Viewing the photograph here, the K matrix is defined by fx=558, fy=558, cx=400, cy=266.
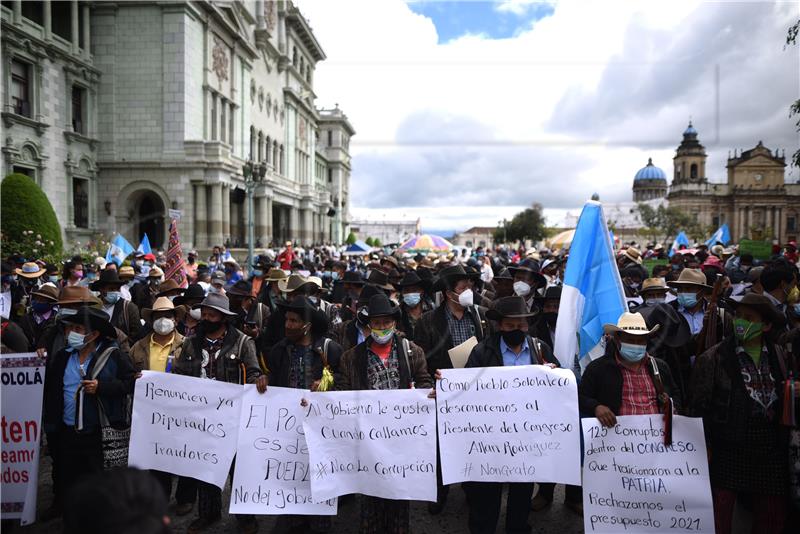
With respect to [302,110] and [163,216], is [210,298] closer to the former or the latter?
[163,216]

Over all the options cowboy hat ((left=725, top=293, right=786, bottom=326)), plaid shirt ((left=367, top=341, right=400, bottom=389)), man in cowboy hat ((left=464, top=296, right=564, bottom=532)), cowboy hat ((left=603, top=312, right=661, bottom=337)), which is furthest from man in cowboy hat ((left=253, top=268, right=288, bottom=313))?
cowboy hat ((left=725, top=293, right=786, bottom=326))

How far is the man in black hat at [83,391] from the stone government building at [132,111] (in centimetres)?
2408

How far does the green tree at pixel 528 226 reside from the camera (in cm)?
7331

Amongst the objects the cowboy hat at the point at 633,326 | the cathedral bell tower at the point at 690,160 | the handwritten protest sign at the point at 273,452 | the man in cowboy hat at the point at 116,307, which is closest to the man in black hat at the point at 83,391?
the handwritten protest sign at the point at 273,452

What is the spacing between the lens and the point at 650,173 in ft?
391

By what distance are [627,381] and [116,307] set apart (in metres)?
6.28

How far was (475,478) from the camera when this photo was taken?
450 centimetres

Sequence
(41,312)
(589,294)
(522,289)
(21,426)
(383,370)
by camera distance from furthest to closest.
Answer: (522,289) < (41,312) < (589,294) < (21,426) < (383,370)

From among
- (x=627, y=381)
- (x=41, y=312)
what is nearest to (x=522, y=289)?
(x=627, y=381)

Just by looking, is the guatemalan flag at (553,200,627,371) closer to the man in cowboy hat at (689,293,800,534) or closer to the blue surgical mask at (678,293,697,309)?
the man in cowboy hat at (689,293,800,534)

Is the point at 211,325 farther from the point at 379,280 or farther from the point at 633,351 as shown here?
the point at 379,280

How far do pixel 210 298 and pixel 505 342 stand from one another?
8.68 ft

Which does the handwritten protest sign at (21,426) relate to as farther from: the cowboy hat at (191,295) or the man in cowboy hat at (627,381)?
the man in cowboy hat at (627,381)

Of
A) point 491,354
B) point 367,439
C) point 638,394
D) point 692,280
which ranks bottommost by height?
point 367,439
